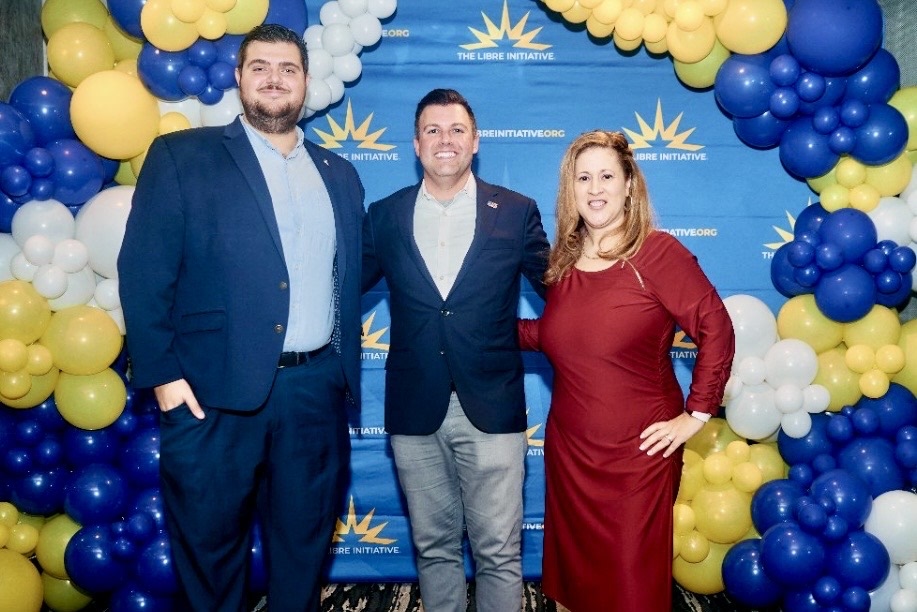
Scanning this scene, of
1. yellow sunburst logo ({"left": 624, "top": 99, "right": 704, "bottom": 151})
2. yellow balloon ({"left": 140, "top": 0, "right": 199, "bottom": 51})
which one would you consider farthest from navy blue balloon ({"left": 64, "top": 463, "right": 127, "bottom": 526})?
yellow sunburst logo ({"left": 624, "top": 99, "right": 704, "bottom": 151})

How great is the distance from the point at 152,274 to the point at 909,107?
276cm

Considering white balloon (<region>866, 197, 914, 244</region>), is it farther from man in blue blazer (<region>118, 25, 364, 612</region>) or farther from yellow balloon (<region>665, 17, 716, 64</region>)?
man in blue blazer (<region>118, 25, 364, 612</region>)

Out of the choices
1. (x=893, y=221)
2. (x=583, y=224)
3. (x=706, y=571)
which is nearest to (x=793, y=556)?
(x=706, y=571)

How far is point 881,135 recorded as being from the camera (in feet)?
9.57

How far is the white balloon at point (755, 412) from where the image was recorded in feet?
10.1

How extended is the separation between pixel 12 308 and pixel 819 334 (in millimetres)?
2940

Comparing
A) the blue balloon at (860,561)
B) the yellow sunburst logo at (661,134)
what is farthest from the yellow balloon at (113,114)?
the blue balloon at (860,561)

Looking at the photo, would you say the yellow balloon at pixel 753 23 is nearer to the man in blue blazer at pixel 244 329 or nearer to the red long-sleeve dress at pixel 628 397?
the red long-sleeve dress at pixel 628 397

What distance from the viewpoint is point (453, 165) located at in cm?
253

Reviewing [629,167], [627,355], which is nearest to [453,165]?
[629,167]

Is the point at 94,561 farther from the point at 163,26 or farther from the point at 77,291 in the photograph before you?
the point at 163,26

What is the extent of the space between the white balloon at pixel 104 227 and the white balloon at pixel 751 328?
2297mm

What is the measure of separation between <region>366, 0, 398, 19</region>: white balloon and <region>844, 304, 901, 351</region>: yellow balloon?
2191 millimetres

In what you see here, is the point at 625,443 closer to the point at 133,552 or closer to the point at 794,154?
the point at 794,154
